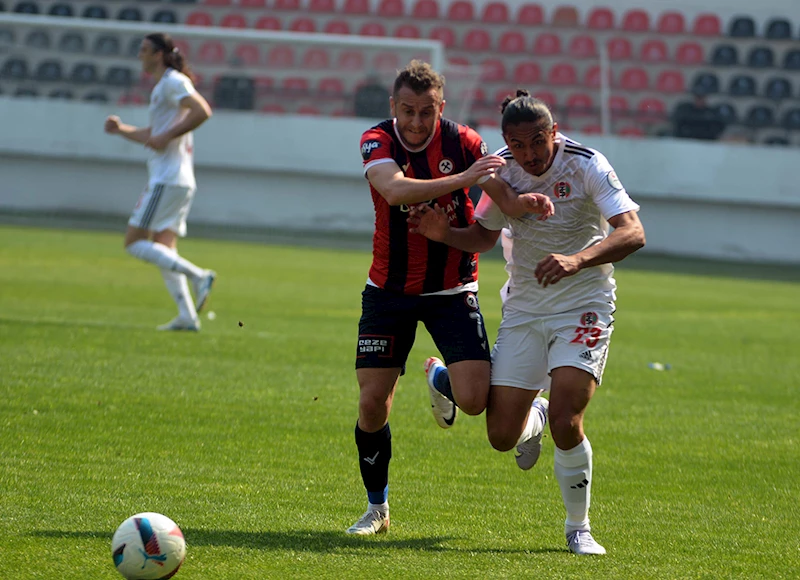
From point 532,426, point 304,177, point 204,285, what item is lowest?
point 304,177

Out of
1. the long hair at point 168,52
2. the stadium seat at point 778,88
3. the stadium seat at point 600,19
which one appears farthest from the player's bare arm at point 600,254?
the stadium seat at point 600,19

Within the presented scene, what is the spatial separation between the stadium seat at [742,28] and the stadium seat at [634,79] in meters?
2.75

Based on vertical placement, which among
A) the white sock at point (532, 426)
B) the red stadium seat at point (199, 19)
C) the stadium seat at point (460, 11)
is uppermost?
the white sock at point (532, 426)

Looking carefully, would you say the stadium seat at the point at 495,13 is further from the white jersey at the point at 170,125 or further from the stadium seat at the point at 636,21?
the white jersey at the point at 170,125

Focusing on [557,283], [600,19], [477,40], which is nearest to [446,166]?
[557,283]

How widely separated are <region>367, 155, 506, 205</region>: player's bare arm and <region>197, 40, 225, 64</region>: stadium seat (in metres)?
21.9

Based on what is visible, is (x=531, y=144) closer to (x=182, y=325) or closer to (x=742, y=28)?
(x=182, y=325)

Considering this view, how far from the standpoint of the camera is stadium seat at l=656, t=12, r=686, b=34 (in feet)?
102

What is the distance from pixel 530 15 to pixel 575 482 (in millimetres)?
28316

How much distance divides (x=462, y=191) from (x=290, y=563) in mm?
1928

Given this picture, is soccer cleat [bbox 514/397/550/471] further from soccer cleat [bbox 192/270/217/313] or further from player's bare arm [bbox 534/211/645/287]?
soccer cleat [bbox 192/270/217/313]

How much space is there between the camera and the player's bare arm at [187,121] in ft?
34.5

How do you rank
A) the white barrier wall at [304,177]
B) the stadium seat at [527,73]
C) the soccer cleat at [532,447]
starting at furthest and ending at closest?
the stadium seat at [527,73] < the white barrier wall at [304,177] < the soccer cleat at [532,447]

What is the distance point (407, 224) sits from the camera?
17.0ft
